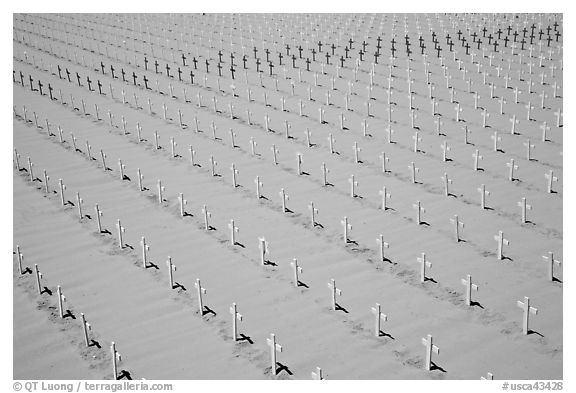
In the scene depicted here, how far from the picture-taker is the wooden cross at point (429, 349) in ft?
33.7

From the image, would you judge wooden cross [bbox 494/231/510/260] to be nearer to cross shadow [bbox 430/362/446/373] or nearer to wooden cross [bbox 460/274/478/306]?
wooden cross [bbox 460/274/478/306]

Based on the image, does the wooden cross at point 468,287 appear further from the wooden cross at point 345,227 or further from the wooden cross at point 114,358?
the wooden cross at point 114,358

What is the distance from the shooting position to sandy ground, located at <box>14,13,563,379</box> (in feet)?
36.7

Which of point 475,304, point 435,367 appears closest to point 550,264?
point 475,304

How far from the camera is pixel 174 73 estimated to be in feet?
101

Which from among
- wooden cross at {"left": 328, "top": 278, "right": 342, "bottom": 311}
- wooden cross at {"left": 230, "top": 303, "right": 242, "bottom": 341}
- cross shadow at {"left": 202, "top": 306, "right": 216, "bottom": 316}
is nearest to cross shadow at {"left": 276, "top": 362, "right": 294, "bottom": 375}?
wooden cross at {"left": 230, "top": 303, "right": 242, "bottom": 341}

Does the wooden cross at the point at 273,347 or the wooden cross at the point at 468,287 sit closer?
the wooden cross at the point at 273,347

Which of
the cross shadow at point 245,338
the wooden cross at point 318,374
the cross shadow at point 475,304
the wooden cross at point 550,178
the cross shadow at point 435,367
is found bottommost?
the cross shadow at point 435,367

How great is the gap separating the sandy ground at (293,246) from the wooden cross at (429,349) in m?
0.18

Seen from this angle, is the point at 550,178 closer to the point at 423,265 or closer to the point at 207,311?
the point at 423,265

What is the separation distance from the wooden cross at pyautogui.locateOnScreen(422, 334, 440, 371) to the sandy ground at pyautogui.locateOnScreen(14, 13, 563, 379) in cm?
18

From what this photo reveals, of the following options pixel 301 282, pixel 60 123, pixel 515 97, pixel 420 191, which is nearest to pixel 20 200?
pixel 60 123

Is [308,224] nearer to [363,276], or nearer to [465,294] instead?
[363,276]

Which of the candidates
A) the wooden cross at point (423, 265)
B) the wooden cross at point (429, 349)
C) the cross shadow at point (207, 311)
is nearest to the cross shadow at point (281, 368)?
the cross shadow at point (207, 311)
